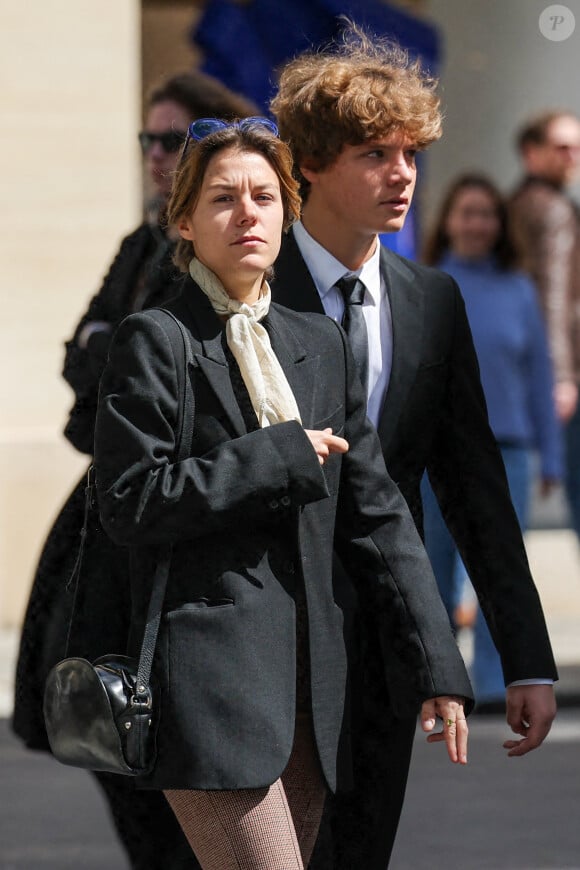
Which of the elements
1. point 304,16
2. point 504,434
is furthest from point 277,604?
point 304,16

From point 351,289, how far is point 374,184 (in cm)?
20

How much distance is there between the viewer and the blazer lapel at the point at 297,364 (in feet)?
9.32

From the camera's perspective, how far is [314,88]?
3252 millimetres

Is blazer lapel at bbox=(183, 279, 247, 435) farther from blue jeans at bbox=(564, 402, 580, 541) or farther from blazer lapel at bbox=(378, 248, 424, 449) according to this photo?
blue jeans at bbox=(564, 402, 580, 541)

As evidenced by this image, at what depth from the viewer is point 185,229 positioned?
114 inches

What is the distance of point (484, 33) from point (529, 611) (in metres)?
7.16

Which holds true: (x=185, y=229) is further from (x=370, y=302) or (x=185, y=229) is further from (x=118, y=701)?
(x=118, y=701)

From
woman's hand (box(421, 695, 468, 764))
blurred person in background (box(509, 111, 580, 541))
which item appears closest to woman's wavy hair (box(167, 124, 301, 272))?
woman's hand (box(421, 695, 468, 764))

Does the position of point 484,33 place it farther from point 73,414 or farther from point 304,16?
point 73,414

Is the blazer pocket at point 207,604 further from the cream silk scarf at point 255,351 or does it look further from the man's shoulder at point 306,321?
the man's shoulder at point 306,321

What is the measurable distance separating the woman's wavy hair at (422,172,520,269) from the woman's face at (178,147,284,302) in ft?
14.6

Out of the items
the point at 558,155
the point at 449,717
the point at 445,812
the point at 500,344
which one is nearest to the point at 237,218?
the point at 449,717

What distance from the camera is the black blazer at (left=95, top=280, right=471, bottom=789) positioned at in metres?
2.65

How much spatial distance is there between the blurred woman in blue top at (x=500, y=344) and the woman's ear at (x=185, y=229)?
4203 millimetres
